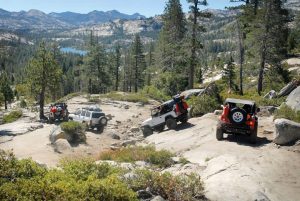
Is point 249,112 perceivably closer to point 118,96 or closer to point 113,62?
point 118,96

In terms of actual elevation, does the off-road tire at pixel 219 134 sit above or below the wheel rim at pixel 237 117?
below

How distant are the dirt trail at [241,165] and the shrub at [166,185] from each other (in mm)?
788

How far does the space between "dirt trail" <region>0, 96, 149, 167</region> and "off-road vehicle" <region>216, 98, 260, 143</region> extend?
847 centimetres

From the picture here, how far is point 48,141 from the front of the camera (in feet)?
90.4

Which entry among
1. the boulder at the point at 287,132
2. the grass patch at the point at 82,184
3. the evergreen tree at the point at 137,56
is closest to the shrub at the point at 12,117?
the boulder at the point at 287,132

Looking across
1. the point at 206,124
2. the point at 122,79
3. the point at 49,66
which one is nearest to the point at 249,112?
the point at 206,124

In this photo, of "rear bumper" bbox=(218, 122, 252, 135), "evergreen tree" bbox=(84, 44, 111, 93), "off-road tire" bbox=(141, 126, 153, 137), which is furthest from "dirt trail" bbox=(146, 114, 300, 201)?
"evergreen tree" bbox=(84, 44, 111, 93)

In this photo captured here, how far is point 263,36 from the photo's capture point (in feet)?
123

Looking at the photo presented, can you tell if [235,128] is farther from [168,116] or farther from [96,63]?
[96,63]

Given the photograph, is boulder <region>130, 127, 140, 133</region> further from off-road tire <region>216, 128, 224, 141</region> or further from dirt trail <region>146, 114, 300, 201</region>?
off-road tire <region>216, 128, 224, 141</region>

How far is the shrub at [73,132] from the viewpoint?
26594 mm

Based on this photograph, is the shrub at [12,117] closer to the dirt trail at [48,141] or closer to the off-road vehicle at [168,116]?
the dirt trail at [48,141]

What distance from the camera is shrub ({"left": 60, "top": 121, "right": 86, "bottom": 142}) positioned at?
87.2ft

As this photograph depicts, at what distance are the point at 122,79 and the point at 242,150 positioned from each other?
309ft
